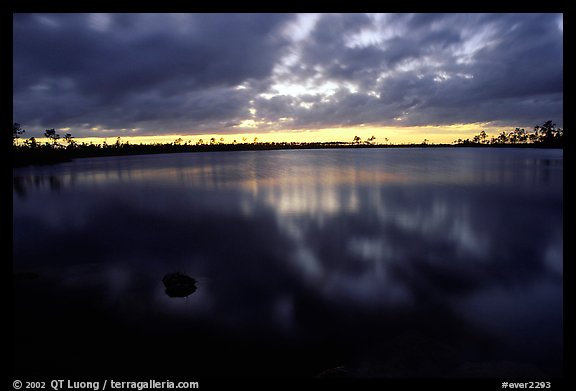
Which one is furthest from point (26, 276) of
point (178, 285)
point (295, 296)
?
point (295, 296)

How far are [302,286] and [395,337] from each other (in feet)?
13.7

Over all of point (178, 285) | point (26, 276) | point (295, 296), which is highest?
point (26, 276)

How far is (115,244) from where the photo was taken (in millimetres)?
16938

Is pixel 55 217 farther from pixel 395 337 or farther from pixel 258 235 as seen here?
pixel 395 337

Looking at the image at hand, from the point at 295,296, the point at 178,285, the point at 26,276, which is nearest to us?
the point at 178,285

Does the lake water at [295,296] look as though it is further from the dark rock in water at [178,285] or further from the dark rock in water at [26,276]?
the dark rock in water at [178,285]

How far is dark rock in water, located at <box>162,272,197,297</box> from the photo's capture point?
10.3 meters

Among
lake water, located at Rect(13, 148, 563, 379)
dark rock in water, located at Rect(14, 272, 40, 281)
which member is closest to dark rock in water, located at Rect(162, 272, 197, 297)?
lake water, located at Rect(13, 148, 563, 379)

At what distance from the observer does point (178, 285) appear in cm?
1048

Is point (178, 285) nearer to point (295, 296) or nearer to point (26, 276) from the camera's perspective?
point (295, 296)

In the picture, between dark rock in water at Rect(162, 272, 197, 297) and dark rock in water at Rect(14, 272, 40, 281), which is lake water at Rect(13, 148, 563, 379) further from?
dark rock in water at Rect(162, 272, 197, 297)

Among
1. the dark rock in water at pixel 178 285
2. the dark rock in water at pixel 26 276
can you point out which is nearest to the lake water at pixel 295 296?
the dark rock in water at pixel 26 276
